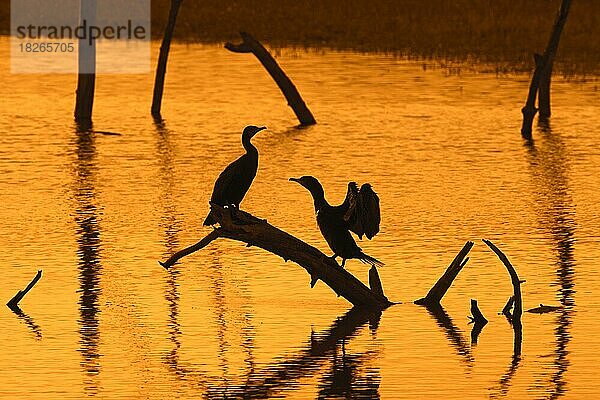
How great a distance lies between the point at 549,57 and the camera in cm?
3170

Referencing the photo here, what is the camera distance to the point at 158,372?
1429 cm

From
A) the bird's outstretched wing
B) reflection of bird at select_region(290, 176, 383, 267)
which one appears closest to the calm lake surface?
reflection of bird at select_region(290, 176, 383, 267)

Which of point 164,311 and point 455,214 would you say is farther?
point 455,214

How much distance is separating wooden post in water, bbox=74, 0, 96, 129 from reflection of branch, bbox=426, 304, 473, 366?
58.1 ft

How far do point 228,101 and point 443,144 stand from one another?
7437mm

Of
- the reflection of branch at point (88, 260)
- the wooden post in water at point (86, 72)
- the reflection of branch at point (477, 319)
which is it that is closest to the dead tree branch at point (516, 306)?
the reflection of branch at point (477, 319)

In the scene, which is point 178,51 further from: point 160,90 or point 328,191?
point 328,191

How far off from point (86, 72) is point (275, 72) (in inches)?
127

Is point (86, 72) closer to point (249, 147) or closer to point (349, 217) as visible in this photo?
point (249, 147)

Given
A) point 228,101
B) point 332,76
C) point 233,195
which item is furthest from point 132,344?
point 332,76

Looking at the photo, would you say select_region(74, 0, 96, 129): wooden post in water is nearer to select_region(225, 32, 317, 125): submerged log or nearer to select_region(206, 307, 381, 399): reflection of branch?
select_region(225, 32, 317, 125): submerged log

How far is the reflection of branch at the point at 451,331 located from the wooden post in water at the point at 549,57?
1461 cm

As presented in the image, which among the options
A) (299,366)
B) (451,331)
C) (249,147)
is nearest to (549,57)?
(249,147)

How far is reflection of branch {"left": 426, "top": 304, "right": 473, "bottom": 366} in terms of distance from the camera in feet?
49.4
